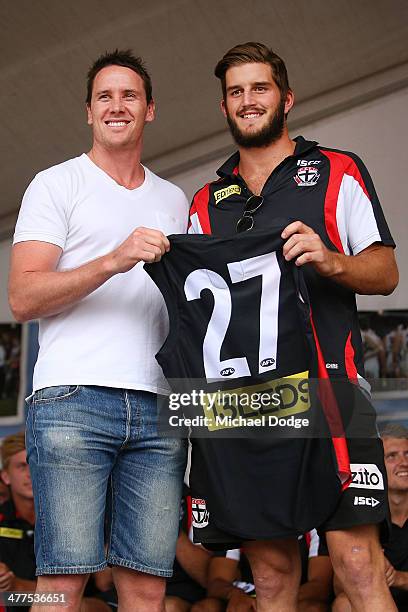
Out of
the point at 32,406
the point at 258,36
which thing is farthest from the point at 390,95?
the point at 32,406

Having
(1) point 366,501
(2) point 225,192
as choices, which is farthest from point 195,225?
(1) point 366,501

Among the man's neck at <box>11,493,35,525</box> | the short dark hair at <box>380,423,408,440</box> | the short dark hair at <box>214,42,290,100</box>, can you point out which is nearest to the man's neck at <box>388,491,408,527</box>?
the short dark hair at <box>380,423,408,440</box>

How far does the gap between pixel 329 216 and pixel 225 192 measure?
0.93ft

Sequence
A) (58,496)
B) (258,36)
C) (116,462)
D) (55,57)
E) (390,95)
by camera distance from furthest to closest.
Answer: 1. (390,95)
2. (258,36)
3. (55,57)
4. (116,462)
5. (58,496)

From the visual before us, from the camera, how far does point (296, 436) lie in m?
1.83

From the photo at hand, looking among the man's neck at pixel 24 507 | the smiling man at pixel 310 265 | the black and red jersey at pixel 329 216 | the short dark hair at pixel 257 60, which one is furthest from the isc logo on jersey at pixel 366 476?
the man's neck at pixel 24 507

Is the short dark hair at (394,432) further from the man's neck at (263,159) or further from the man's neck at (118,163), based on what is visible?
the man's neck at (118,163)

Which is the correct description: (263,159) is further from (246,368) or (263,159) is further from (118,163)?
(246,368)

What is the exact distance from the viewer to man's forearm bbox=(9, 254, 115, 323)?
181cm

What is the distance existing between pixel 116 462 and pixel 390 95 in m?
3.60

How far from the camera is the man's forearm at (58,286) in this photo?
1.81 m

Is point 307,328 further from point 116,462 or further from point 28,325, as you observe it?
point 28,325

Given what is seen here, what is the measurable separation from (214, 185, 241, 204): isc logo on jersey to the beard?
113 mm

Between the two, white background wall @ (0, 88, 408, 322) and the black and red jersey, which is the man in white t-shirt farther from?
white background wall @ (0, 88, 408, 322)
